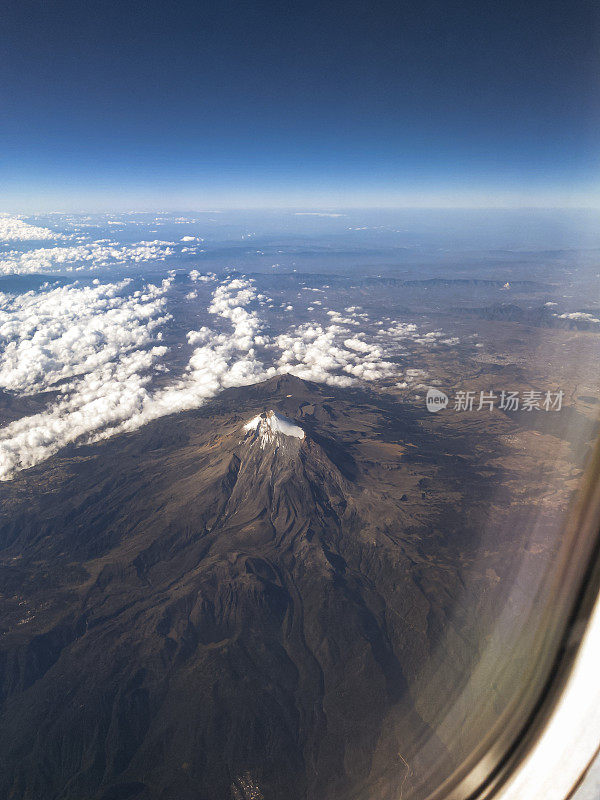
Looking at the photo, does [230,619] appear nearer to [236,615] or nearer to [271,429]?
[236,615]

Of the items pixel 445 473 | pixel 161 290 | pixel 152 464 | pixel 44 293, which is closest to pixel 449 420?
pixel 445 473

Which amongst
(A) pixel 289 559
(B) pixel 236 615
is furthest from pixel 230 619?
(A) pixel 289 559

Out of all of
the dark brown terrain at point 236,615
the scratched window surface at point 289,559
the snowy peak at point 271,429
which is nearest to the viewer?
the scratched window surface at point 289,559

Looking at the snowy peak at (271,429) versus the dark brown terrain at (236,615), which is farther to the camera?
the snowy peak at (271,429)

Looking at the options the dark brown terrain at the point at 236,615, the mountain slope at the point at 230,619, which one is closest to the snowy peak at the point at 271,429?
the mountain slope at the point at 230,619

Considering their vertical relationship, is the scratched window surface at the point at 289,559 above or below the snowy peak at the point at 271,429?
below

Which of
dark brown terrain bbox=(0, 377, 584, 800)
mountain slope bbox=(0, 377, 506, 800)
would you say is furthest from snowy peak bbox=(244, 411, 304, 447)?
dark brown terrain bbox=(0, 377, 584, 800)

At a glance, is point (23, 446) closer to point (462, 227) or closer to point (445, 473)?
point (445, 473)

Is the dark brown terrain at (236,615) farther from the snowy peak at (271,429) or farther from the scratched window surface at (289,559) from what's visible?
the snowy peak at (271,429)
